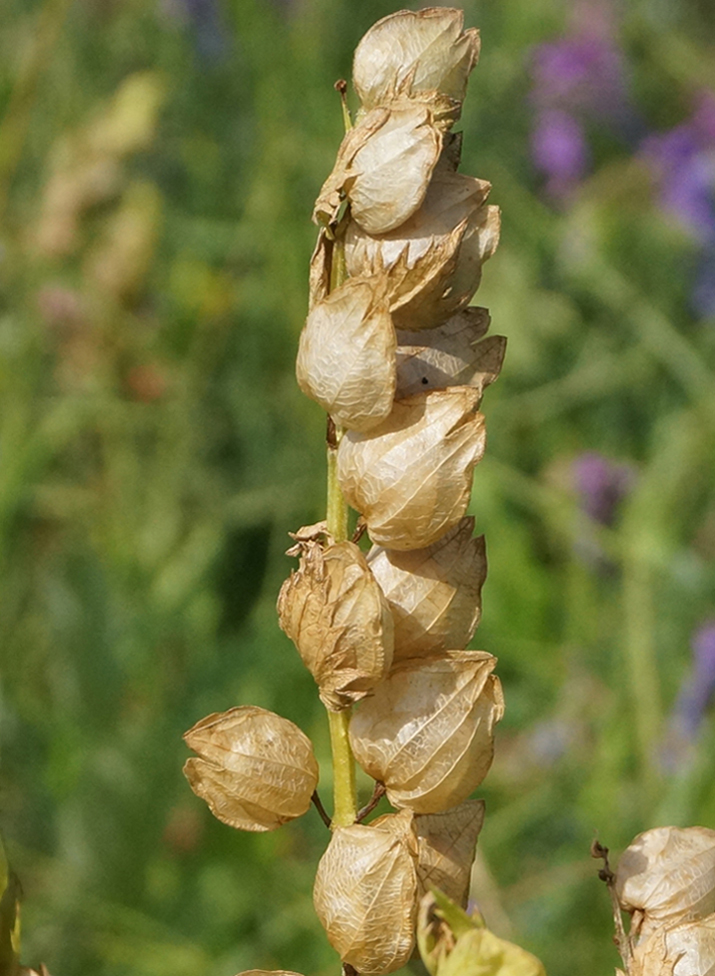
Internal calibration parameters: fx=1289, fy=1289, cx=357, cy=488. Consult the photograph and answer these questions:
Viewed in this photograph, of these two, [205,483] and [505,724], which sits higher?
[205,483]

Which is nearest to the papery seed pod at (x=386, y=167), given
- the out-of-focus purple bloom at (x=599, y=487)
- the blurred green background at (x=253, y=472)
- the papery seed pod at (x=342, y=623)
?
the papery seed pod at (x=342, y=623)

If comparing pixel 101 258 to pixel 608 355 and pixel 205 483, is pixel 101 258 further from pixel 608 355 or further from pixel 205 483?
pixel 608 355

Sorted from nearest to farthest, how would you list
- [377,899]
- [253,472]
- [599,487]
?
[377,899] < [599,487] < [253,472]

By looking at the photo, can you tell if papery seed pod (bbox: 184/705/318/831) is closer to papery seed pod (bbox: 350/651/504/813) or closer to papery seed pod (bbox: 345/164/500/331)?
papery seed pod (bbox: 350/651/504/813)

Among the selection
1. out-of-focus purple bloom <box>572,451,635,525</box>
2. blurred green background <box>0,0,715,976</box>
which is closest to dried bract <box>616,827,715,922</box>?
blurred green background <box>0,0,715,976</box>

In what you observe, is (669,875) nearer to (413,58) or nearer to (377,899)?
(377,899)

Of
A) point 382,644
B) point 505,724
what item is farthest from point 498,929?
point 382,644

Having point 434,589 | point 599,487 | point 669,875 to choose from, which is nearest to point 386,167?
point 434,589

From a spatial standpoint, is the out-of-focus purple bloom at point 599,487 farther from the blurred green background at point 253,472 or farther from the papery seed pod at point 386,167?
the papery seed pod at point 386,167
